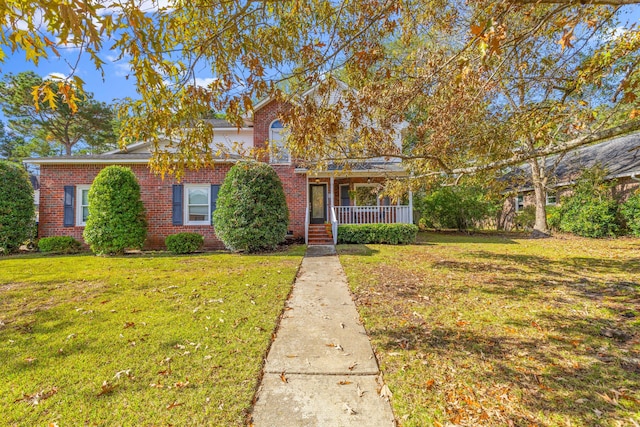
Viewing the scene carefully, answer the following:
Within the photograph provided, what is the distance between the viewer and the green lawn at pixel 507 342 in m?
2.36

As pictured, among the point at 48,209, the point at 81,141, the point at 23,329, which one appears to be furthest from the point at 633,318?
the point at 81,141

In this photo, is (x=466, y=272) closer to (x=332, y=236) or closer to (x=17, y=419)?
(x=332, y=236)

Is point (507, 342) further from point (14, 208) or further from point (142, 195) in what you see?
point (14, 208)

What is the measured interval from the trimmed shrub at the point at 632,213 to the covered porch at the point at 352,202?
9.09 meters

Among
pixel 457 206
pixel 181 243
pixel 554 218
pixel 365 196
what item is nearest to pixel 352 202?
pixel 365 196

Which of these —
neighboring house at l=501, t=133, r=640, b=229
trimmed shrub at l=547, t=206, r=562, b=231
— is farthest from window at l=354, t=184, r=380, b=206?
trimmed shrub at l=547, t=206, r=562, b=231

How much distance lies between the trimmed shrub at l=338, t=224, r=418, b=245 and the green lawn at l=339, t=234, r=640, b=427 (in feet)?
16.5

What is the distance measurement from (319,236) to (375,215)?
2.67 meters

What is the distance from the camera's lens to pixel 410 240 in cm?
1254

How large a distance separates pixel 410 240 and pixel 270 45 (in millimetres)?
10274

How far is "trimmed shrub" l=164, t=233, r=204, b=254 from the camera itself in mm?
10453

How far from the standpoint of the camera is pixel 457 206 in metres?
17.9

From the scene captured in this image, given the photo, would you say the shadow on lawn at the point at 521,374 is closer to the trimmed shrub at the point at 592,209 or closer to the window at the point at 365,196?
the window at the point at 365,196

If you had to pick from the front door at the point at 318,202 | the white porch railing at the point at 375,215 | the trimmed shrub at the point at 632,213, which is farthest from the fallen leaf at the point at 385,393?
the trimmed shrub at the point at 632,213
